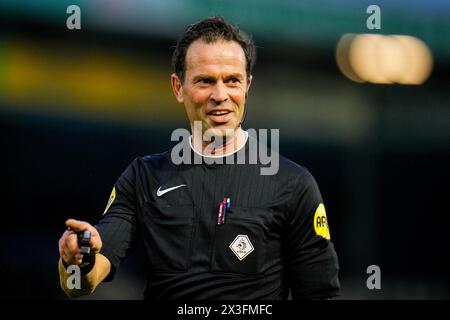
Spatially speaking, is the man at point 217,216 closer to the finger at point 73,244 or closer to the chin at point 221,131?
the chin at point 221,131

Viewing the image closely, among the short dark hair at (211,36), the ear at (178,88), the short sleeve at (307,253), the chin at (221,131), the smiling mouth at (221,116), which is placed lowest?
the short sleeve at (307,253)

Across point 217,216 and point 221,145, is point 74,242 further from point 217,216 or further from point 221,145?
point 221,145

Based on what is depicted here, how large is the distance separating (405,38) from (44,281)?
11.4 ft

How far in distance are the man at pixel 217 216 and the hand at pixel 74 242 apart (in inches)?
4.8

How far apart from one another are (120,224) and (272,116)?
272 cm

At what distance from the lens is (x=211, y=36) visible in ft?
8.54

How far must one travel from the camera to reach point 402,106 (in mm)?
5230

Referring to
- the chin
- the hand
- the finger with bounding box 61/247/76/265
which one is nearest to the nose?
the chin

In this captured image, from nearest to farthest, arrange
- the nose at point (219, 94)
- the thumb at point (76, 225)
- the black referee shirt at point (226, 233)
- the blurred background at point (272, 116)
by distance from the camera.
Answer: the thumb at point (76, 225)
the black referee shirt at point (226, 233)
the nose at point (219, 94)
the blurred background at point (272, 116)

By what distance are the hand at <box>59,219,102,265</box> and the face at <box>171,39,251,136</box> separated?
69cm

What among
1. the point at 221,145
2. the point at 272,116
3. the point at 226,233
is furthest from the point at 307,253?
the point at 272,116

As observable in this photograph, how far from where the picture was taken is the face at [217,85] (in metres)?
2.52

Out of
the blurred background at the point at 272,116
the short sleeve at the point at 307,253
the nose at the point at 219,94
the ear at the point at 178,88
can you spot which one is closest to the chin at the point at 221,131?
the nose at the point at 219,94
